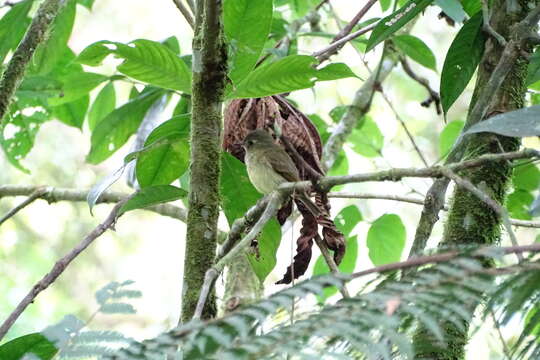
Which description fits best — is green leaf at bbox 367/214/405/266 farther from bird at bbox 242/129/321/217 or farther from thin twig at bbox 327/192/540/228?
thin twig at bbox 327/192/540/228

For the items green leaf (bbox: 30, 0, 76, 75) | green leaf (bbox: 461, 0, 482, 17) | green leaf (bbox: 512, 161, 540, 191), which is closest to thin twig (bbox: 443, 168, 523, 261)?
green leaf (bbox: 461, 0, 482, 17)

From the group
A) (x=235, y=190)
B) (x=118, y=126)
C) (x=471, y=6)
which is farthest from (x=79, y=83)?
(x=471, y=6)

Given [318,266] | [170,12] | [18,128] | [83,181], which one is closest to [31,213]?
[83,181]

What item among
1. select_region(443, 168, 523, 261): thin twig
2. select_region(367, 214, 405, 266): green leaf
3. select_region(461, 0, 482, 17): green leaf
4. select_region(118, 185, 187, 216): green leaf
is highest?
select_region(461, 0, 482, 17): green leaf

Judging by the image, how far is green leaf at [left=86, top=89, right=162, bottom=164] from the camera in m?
3.19

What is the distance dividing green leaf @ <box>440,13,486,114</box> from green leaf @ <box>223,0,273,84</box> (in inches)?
23.7

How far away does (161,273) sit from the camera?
9.23m

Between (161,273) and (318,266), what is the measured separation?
634cm

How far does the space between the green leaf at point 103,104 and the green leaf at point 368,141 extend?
46.1 inches

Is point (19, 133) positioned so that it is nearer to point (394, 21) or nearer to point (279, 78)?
point (279, 78)

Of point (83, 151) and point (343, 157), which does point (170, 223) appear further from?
point (343, 157)

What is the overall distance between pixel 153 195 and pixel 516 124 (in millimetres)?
1065

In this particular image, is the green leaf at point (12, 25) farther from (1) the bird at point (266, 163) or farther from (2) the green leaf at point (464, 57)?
(2) the green leaf at point (464, 57)

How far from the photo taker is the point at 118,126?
127 inches
